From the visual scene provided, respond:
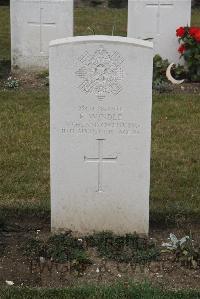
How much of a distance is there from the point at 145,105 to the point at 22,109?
4.07 meters

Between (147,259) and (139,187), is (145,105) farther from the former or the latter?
(147,259)

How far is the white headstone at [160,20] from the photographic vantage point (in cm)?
1044

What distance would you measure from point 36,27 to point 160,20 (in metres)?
1.77

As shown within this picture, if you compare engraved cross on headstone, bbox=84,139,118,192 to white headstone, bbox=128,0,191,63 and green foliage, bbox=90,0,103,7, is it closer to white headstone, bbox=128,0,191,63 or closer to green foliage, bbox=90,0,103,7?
white headstone, bbox=128,0,191,63

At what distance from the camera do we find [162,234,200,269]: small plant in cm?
497

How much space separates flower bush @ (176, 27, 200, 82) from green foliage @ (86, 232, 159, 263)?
17.4 ft

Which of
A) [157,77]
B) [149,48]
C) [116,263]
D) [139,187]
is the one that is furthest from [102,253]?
[157,77]

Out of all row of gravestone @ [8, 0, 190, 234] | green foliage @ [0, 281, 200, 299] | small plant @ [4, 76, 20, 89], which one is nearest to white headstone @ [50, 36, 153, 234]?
row of gravestone @ [8, 0, 190, 234]

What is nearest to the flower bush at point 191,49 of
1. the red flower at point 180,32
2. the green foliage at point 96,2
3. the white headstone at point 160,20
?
the red flower at point 180,32

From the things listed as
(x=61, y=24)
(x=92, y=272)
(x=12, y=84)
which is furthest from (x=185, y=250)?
(x=61, y=24)

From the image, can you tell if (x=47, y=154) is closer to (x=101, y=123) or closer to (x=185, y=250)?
(x=101, y=123)

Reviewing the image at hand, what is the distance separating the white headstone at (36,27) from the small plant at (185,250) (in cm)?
613

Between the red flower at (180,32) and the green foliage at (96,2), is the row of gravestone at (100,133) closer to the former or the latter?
the red flower at (180,32)

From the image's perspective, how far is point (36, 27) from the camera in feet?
35.2
